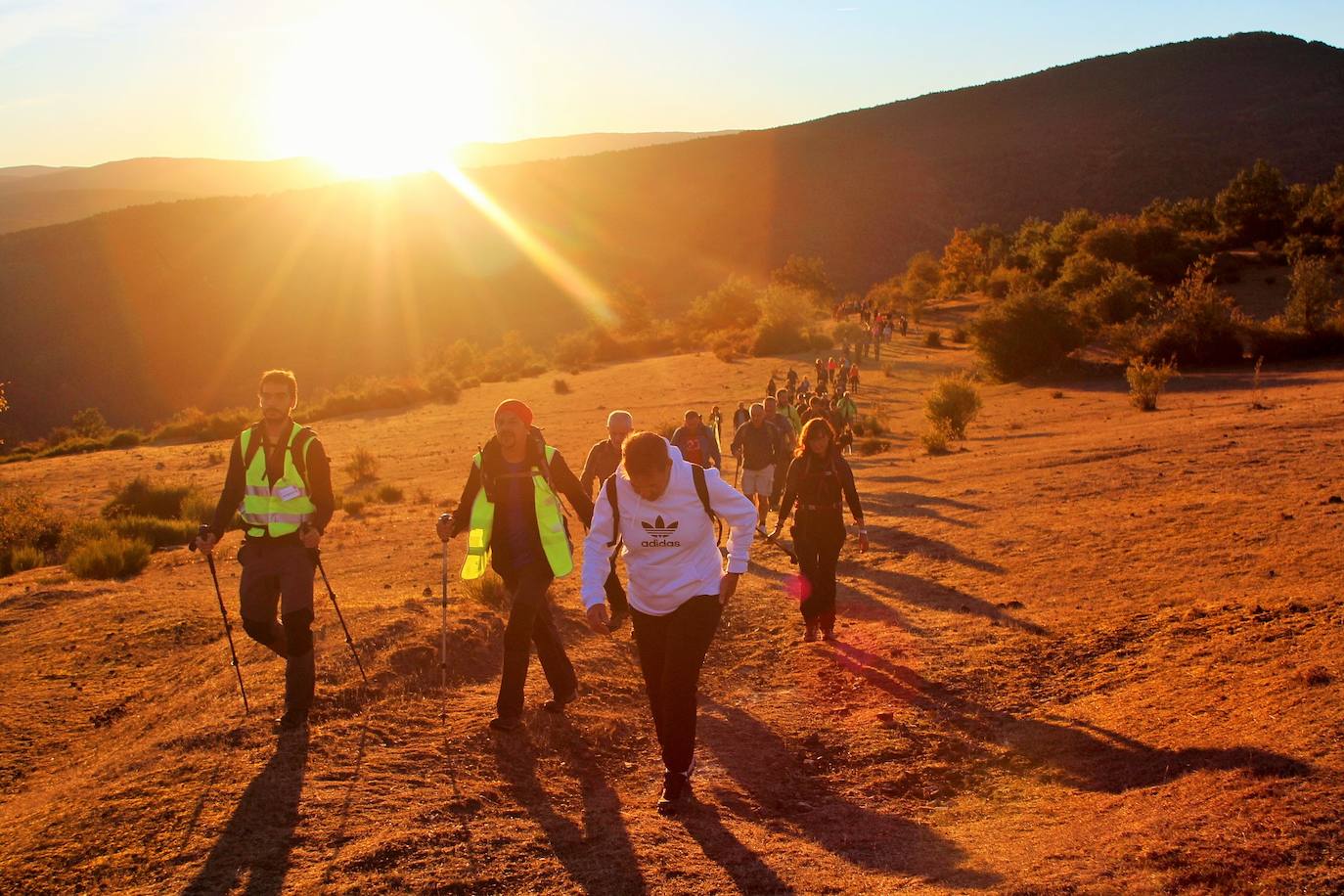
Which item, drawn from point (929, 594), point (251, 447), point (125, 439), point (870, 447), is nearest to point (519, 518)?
point (251, 447)

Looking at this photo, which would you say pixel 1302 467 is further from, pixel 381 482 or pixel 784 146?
pixel 784 146

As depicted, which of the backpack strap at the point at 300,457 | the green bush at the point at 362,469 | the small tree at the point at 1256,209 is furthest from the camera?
the small tree at the point at 1256,209

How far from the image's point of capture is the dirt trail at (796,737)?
4.42 meters

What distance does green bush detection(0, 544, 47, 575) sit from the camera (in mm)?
13633

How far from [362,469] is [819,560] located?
Answer: 58.6ft

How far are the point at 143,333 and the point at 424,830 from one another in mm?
66937

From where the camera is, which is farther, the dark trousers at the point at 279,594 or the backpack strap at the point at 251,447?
the backpack strap at the point at 251,447

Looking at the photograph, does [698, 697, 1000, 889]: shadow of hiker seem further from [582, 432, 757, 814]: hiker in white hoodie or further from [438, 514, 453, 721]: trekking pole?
[438, 514, 453, 721]: trekking pole

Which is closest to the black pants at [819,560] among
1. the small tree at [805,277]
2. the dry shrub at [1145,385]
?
the dry shrub at [1145,385]

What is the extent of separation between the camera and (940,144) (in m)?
101

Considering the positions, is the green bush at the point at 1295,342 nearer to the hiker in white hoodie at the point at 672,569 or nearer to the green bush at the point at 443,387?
the green bush at the point at 443,387

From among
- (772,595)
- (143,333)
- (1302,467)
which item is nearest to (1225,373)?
(1302,467)

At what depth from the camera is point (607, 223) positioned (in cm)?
9719

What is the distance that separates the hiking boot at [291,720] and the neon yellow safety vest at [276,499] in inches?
40.0
